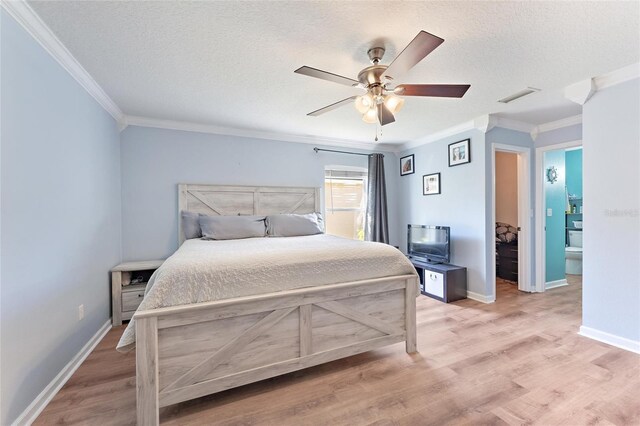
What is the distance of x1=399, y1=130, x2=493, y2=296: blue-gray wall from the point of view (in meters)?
3.66

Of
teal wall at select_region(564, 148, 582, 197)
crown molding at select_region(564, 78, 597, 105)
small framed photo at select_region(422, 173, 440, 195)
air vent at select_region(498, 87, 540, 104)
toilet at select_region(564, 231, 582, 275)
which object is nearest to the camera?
crown molding at select_region(564, 78, 597, 105)

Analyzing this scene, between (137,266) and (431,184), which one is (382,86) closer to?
(431,184)

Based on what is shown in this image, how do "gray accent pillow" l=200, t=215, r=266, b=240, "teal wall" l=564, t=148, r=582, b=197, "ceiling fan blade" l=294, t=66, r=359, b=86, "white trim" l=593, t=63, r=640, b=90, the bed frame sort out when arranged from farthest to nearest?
"teal wall" l=564, t=148, r=582, b=197
"gray accent pillow" l=200, t=215, r=266, b=240
"white trim" l=593, t=63, r=640, b=90
"ceiling fan blade" l=294, t=66, r=359, b=86
the bed frame

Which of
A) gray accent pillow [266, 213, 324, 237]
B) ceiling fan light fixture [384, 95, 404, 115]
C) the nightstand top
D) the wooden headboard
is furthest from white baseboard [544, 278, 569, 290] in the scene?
the nightstand top

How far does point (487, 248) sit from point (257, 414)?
132 inches

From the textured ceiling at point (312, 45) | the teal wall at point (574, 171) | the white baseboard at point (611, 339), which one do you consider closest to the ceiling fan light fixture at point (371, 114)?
the textured ceiling at point (312, 45)

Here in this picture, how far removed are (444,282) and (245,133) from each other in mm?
3490

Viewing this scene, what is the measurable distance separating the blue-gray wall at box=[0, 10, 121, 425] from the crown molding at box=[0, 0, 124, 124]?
0.15ft

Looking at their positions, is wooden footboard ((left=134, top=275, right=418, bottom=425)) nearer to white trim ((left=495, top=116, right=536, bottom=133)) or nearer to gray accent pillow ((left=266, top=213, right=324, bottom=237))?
gray accent pillow ((left=266, top=213, right=324, bottom=237))

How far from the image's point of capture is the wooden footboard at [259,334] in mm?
1549

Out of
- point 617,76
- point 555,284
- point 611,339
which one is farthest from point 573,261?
point 617,76

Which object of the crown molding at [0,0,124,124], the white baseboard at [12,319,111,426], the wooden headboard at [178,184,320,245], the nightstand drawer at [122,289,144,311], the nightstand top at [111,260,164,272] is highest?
the crown molding at [0,0,124,124]

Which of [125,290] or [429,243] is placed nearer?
[125,290]

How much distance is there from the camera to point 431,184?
4457 mm
